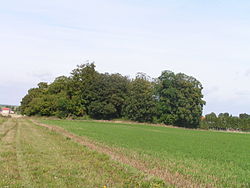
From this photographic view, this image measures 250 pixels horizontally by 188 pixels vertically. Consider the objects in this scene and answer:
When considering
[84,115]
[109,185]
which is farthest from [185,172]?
[84,115]

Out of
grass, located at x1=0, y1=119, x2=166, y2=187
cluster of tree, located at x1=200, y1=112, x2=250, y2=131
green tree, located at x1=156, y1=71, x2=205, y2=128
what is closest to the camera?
grass, located at x1=0, y1=119, x2=166, y2=187

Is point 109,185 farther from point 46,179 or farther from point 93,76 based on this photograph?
point 93,76

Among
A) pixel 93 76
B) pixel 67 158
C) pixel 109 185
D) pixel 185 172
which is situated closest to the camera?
pixel 109 185

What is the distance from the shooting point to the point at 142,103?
244 feet

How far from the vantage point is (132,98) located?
7525 centimetres

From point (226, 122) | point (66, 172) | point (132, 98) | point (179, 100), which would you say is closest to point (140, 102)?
point (132, 98)

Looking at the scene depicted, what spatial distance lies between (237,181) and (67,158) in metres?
6.81

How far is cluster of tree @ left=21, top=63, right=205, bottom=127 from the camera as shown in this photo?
243 feet

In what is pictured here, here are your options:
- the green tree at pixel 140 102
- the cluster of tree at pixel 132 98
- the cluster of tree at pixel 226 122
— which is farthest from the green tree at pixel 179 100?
the cluster of tree at pixel 226 122

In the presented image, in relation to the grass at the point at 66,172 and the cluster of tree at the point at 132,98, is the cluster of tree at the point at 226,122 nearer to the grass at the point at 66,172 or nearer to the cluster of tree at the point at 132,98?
the cluster of tree at the point at 132,98

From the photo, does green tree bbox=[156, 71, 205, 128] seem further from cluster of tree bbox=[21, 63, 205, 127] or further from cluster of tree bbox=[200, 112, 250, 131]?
cluster of tree bbox=[200, 112, 250, 131]

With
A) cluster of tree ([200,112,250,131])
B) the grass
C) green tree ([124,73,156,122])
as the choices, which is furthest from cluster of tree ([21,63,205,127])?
the grass

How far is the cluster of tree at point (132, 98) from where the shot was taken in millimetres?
74000

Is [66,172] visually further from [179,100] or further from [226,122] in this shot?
[226,122]
